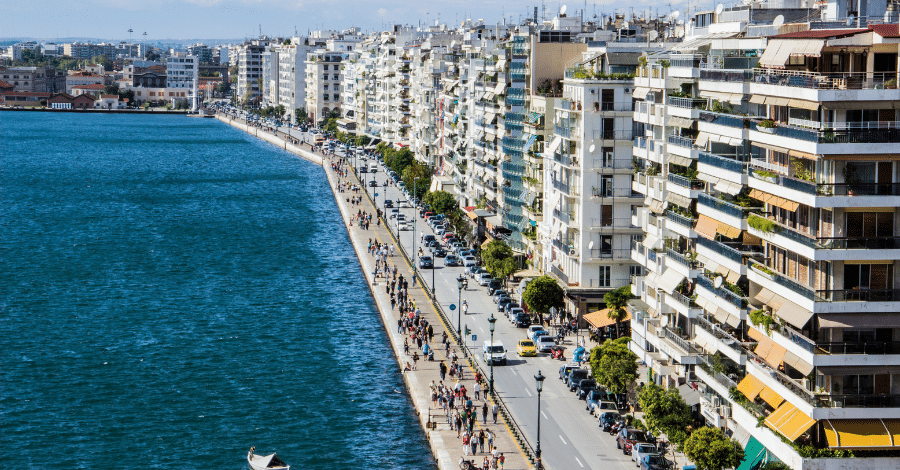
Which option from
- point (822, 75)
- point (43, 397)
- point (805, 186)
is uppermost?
point (822, 75)

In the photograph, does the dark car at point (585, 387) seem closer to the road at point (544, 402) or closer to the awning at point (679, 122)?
the road at point (544, 402)

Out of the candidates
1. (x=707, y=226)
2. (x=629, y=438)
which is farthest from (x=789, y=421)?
(x=629, y=438)

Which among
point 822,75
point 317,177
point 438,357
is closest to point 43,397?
point 438,357

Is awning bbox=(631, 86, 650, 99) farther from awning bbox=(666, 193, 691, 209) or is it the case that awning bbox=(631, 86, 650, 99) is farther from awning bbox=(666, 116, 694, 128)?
awning bbox=(666, 193, 691, 209)

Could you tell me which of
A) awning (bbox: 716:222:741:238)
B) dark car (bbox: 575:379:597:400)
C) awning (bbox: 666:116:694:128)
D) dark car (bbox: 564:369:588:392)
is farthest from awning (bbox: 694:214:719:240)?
dark car (bbox: 564:369:588:392)

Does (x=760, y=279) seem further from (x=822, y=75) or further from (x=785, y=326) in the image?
(x=822, y=75)

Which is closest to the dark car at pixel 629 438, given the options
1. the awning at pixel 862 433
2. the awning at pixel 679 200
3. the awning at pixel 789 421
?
the awning at pixel 679 200
